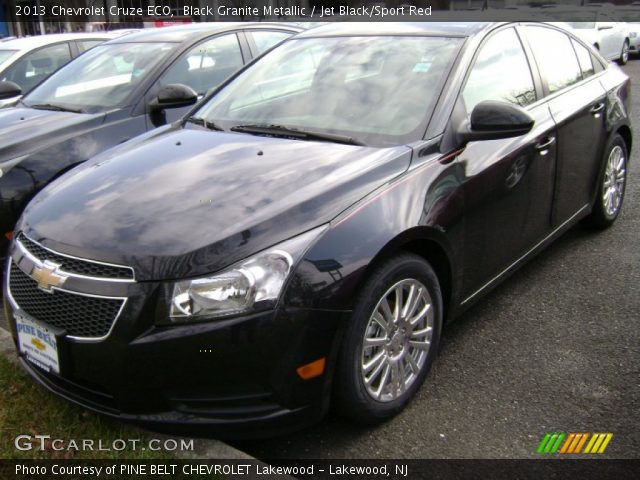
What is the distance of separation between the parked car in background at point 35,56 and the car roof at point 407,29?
14.1 ft

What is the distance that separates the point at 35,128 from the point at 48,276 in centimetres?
243

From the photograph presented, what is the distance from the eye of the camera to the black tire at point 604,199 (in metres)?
4.62

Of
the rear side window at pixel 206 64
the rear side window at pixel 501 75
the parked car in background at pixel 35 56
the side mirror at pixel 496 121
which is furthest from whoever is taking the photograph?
the parked car in background at pixel 35 56

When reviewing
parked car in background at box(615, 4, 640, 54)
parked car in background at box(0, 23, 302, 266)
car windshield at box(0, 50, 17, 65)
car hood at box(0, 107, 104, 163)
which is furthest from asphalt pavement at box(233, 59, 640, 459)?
parked car in background at box(615, 4, 640, 54)

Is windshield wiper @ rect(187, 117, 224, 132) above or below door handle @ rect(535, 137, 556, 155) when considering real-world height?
above

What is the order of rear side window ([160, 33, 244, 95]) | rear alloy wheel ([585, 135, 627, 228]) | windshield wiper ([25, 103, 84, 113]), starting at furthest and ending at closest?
rear side window ([160, 33, 244, 95]) → windshield wiper ([25, 103, 84, 113]) → rear alloy wheel ([585, 135, 627, 228])

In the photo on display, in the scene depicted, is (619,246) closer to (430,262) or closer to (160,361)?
(430,262)

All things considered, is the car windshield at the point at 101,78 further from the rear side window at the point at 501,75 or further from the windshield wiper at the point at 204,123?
the rear side window at the point at 501,75

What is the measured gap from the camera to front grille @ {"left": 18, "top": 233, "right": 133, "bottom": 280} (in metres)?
2.31

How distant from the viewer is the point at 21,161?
415 cm

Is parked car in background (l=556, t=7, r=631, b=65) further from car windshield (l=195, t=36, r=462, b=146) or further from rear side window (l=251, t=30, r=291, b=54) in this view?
car windshield (l=195, t=36, r=462, b=146)

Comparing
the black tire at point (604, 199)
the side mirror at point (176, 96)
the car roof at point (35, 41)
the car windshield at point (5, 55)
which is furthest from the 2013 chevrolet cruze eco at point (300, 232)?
the car windshield at point (5, 55)

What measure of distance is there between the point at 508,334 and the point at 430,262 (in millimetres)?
867

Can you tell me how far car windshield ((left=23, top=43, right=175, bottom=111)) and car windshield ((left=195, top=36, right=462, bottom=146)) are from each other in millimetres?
1486
